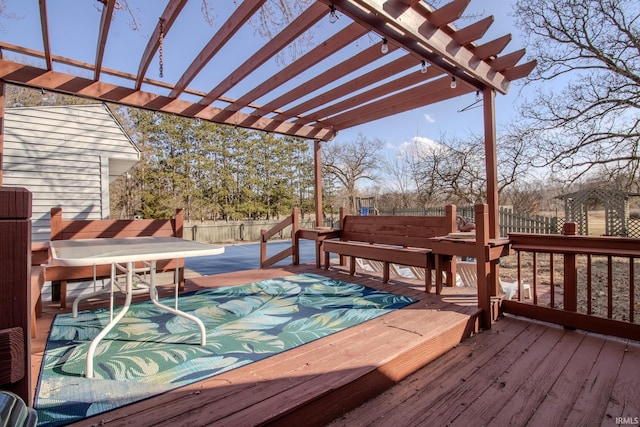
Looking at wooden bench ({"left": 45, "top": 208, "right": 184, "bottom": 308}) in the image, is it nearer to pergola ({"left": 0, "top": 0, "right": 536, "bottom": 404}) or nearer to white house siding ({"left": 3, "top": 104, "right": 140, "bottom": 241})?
pergola ({"left": 0, "top": 0, "right": 536, "bottom": 404})

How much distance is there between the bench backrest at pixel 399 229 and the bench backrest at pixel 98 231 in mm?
2291

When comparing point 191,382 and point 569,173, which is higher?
point 569,173

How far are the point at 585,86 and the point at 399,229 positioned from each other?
22.5ft

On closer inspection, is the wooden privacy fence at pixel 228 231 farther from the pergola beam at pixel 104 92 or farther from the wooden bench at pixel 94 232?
the wooden bench at pixel 94 232

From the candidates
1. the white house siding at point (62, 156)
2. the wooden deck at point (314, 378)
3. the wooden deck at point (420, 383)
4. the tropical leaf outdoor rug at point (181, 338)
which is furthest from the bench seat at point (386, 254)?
the white house siding at point (62, 156)

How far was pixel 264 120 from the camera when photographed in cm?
453

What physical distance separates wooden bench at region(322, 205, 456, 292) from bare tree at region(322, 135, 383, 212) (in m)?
14.1

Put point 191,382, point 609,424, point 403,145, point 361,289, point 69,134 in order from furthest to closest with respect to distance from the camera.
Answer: point 403,145 < point 69,134 < point 361,289 < point 191,382 < point 609,424

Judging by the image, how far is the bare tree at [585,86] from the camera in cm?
668

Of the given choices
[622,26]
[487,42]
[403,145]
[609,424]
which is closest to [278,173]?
[403,145]

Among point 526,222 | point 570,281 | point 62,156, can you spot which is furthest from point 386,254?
point 526,222

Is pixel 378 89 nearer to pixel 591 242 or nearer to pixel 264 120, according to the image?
pixel 264 120

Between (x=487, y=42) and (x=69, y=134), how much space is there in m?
6.52

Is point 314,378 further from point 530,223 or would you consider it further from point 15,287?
point 530,223
